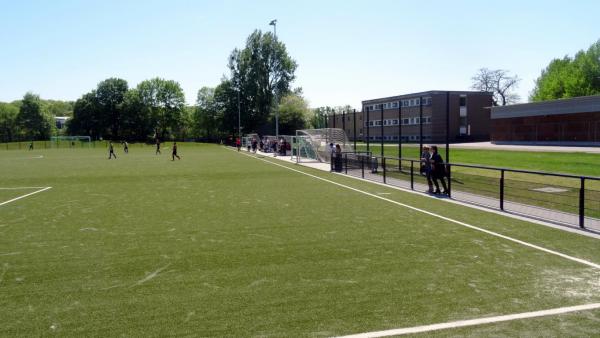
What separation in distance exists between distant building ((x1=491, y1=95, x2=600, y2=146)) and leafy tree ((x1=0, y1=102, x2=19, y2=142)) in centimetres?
11827

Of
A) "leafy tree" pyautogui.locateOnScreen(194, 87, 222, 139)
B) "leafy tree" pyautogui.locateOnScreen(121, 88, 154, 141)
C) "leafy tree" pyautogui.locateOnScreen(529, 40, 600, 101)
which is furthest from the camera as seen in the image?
"leafy tree" pyautogui.locateOnScreen(194, 87, 222, 139)

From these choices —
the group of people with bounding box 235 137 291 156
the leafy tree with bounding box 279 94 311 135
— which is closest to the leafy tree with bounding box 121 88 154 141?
the leafy tree with bounding box 279 94 311 135

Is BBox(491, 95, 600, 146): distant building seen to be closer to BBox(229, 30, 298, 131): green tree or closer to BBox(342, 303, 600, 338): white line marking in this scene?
BBox(229, 30, 298, 131): green tree

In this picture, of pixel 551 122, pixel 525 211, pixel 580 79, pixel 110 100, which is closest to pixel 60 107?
pixel 110 100

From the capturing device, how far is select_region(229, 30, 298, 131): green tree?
79.8 m

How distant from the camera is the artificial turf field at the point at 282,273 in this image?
4.82 metres

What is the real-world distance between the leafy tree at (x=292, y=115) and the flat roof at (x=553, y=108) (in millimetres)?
29389

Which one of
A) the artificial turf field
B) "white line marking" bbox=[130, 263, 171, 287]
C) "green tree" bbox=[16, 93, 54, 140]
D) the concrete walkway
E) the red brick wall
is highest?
"green tree" bbox=[16, 93, 54, 140]

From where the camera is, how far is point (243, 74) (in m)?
81.2

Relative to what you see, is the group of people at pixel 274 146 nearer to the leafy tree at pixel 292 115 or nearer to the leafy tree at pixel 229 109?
the leafy tree at pixel 292 115

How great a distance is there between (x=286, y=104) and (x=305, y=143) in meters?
37.1

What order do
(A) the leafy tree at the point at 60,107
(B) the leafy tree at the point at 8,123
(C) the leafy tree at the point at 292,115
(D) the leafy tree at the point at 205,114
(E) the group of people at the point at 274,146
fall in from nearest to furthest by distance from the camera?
(E) the group of people at the point at 274,146, (C) the leafy tree at the point at 292,115, (D) the leafy tree at the point at 205,114, (B) the leafy tree at the point at 8,123, (A) the leafy tree at the point at 60,107

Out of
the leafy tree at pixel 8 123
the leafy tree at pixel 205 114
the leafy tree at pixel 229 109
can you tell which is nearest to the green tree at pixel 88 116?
the leafy tree at pixel 8 123

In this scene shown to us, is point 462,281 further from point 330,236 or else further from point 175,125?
point 175,125
